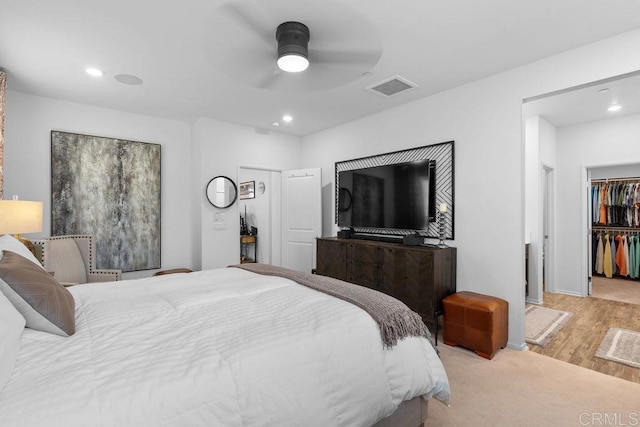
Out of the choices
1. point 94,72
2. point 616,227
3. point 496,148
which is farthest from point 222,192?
point 616,227

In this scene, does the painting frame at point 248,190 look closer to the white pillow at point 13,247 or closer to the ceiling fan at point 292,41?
the ceiling fan at point 292,41

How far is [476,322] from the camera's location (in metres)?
2.78

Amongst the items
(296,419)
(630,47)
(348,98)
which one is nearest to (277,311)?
(296,419)

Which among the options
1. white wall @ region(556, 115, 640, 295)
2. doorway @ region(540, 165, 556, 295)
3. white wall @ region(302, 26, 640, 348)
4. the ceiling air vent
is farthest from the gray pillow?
white wall @ region(556, 115, 640, 295)

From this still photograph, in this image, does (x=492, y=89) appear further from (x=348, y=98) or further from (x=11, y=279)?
(x=11, y=279)

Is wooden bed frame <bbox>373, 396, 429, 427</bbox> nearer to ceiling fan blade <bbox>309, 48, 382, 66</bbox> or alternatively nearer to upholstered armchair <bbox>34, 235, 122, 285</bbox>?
ceiling fan blade <bbox>309, 48, 382, 66</bbox>

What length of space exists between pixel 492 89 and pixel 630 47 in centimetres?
96

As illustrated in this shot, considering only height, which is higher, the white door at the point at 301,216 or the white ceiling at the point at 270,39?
the white ceiling at the point at 270,39

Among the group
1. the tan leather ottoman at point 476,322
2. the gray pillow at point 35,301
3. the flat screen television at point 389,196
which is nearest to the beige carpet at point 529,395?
the tan leather ottoman at point 476,322

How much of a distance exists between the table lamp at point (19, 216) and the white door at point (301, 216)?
3177 mm

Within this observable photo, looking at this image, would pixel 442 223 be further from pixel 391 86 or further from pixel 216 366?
pixel 216 366

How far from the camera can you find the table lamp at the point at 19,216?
2277mm

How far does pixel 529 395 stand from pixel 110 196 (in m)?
4.73

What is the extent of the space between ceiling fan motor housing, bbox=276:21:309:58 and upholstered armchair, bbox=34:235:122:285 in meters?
2.93
